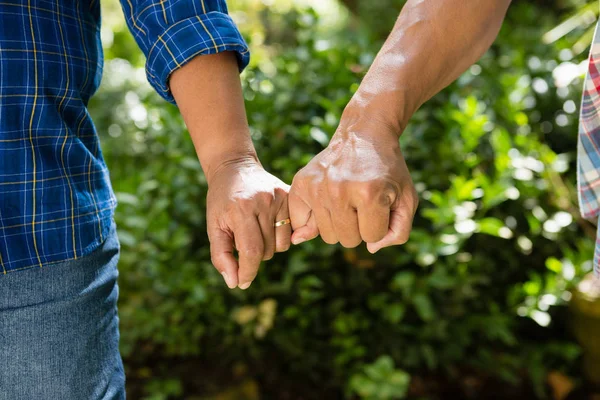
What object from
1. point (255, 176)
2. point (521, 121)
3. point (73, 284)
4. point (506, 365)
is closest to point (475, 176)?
point (521, 121)

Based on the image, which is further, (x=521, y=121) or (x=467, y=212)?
(x=521, y=121)

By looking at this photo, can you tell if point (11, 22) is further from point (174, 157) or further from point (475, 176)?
point (475, 176)

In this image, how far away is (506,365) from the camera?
9.61 feet

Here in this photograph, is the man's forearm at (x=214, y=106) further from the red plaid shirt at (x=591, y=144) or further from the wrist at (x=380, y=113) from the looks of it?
the red plaid shirt at (x=591, y=144)

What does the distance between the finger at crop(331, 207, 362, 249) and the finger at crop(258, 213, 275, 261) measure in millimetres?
151

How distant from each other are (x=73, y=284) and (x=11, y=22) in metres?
0.50

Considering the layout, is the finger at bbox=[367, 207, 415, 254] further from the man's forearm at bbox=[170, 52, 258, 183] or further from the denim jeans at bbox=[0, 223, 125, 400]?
the denim jeans at bbox=[0, 223, 125, 400]

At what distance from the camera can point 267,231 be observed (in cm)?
123

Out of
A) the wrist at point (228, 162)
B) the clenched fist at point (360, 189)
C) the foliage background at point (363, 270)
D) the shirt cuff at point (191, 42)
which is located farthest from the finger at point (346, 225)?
the foliage background at point (363, 270)

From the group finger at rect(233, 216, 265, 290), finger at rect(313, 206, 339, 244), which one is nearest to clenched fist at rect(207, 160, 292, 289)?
finger at rect(233, 216, 265, 290)

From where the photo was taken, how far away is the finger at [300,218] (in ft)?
3.99

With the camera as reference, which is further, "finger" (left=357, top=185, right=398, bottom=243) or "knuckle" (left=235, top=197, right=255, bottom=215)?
"knuckle" (left=235, top=197, right=255, bottom=215)

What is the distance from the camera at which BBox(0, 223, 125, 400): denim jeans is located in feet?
3.71

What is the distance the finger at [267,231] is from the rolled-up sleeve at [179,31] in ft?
1.13
